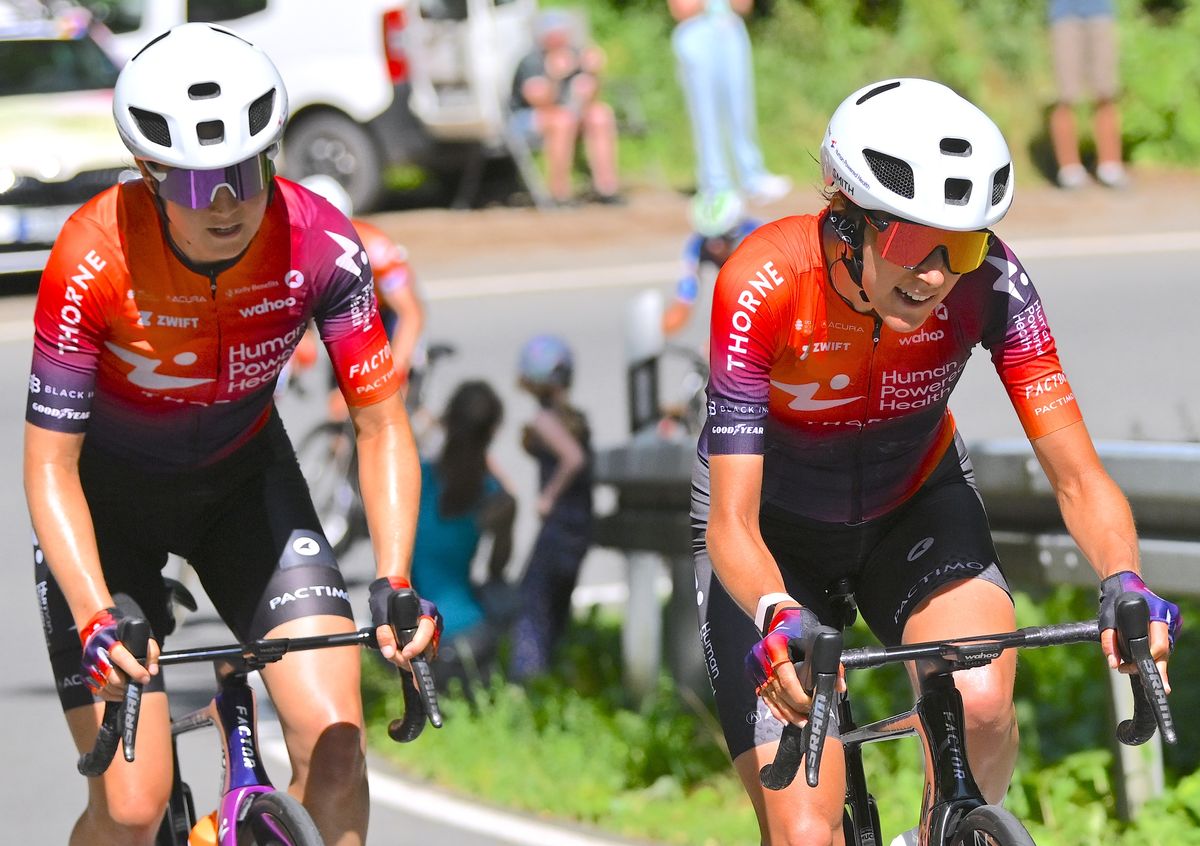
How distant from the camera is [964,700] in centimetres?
455

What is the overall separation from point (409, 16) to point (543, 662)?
10248mm

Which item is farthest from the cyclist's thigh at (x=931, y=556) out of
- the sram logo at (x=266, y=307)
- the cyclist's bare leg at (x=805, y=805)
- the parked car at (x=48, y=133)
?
the parked car at (x=48, y=133)

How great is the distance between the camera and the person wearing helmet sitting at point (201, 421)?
4539 millimetres

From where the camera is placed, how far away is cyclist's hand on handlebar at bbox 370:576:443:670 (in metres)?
4.51

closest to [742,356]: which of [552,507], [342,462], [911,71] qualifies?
[552,507]

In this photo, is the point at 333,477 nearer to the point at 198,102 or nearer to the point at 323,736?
the point at 323,736

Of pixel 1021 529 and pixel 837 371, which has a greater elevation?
pixel 837 371

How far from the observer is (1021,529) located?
638 cm

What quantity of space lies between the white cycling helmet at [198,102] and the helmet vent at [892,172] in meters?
1.41

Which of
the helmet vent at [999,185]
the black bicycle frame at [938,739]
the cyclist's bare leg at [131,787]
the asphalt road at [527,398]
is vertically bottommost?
the asphalt road at [527,398]

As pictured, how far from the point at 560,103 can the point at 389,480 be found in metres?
13.8

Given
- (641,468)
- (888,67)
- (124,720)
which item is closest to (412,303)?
(641,468)

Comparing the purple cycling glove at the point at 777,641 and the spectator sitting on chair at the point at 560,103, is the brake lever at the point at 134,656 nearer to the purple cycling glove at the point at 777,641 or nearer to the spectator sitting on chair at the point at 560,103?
the purple cycling glove at the point at 777,641

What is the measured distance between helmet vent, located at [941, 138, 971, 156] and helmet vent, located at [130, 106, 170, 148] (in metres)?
1.78
